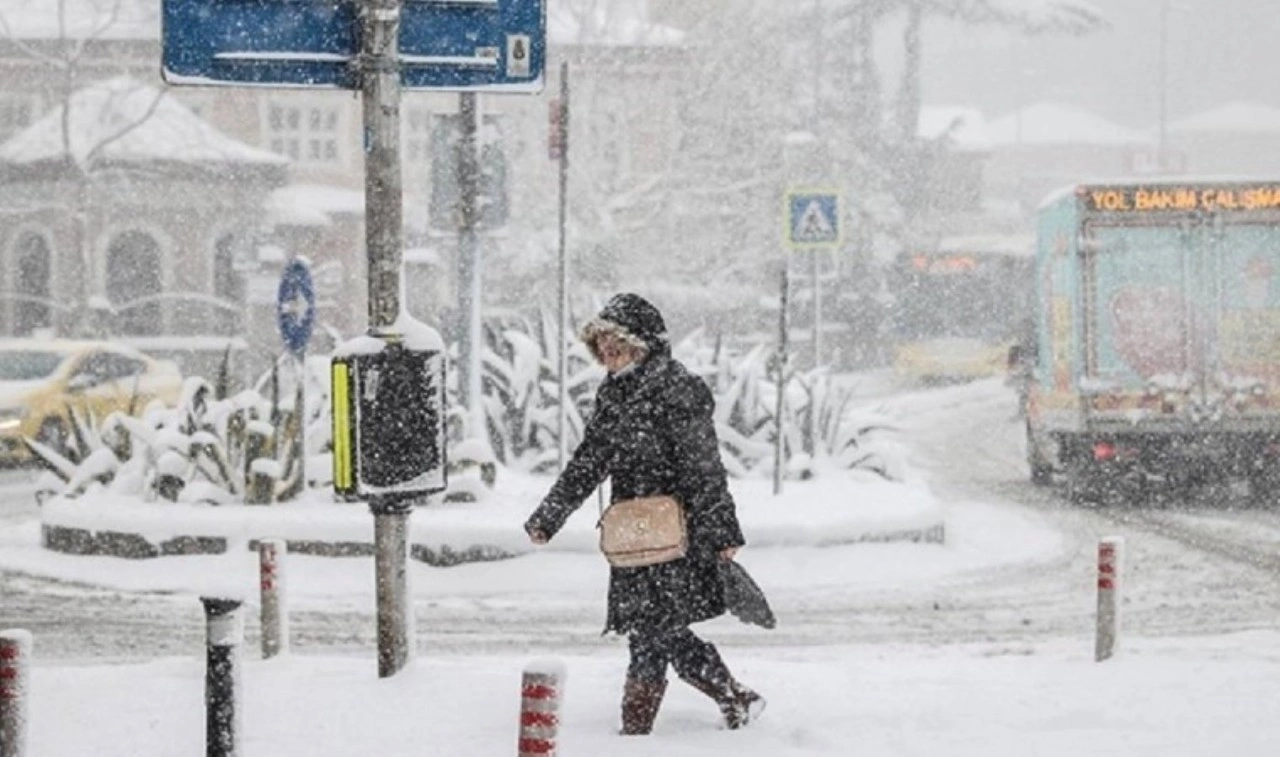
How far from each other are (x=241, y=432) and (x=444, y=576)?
2.44 m

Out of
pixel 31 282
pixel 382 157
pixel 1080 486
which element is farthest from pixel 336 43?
pixel 31 282

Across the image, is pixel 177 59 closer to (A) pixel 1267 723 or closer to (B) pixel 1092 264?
(A) pixel 1267 723

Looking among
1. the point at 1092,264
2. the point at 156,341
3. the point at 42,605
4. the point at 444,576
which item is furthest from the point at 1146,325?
the point at 156,341

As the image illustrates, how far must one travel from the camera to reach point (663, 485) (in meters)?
7.09

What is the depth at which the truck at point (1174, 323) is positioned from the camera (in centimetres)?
1778

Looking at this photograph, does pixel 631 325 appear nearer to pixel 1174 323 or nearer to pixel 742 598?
pixel 742 598

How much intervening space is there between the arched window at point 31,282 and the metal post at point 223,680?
128ft

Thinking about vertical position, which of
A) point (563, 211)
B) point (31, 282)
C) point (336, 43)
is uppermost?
point (336, 43)

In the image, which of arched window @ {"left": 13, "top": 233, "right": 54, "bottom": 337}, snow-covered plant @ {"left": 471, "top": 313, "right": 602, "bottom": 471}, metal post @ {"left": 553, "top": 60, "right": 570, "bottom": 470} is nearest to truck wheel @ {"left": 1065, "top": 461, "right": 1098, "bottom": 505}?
snow-covered plant @ {"left": 471, "top": 313, "right": 602, "bottom": 471}

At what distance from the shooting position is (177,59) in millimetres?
7586

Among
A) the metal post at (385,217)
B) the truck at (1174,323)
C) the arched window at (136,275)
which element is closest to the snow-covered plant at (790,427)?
the truck at (1174,323)

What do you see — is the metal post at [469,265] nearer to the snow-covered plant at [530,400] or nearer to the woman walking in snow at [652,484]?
the snow-covered plant at [530,400]

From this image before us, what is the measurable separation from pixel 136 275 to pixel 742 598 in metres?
38.4

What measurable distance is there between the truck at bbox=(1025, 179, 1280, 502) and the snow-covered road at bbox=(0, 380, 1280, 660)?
1472 mm
